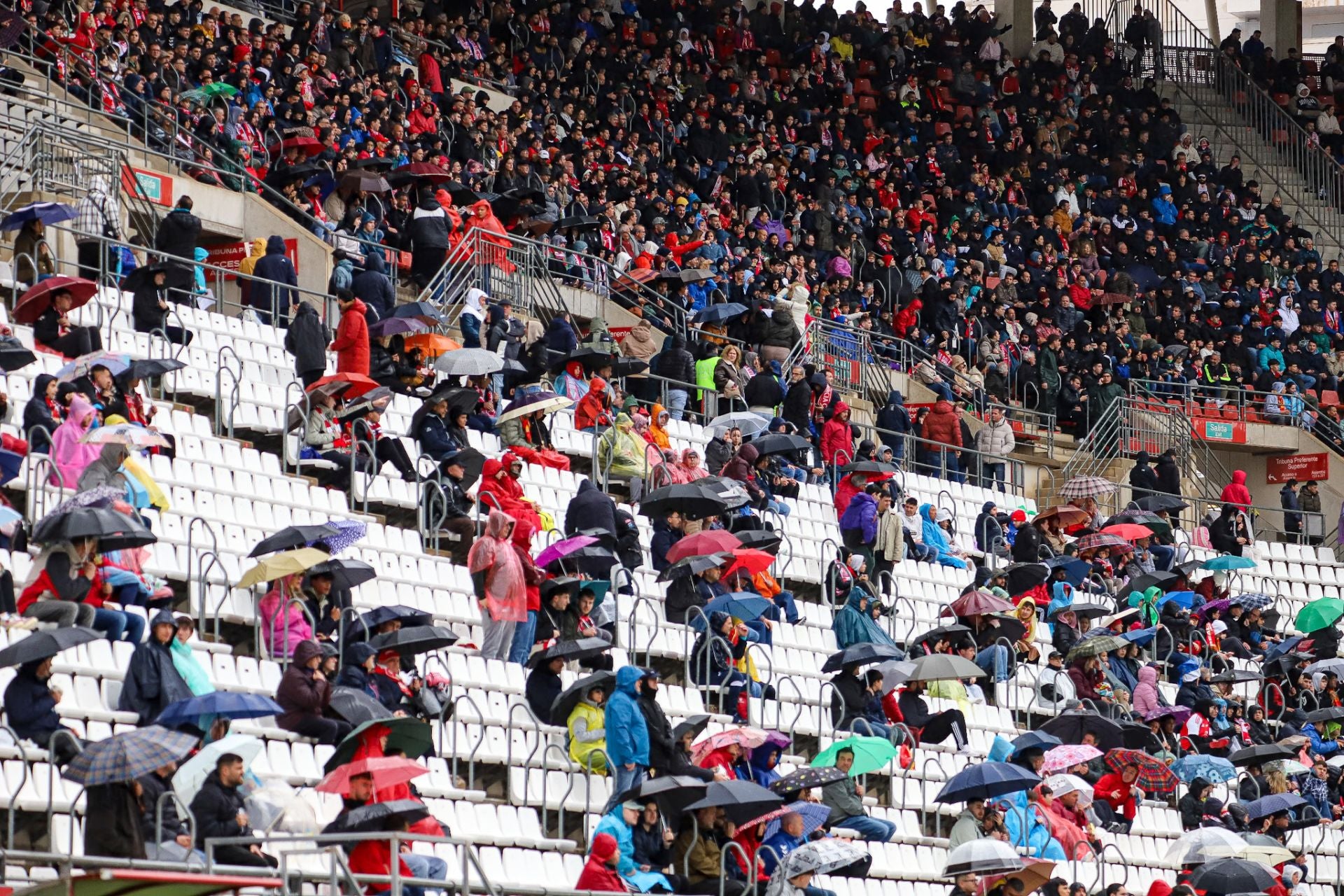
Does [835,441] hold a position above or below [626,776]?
above

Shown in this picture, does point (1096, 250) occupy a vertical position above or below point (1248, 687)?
above

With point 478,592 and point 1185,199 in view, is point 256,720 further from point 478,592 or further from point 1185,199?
point 1185,199

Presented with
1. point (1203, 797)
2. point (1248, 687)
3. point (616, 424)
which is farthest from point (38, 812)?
point (1248, 687)

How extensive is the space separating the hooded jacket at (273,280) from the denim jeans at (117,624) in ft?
25.0

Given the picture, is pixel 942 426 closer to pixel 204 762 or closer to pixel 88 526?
pixel 88 526

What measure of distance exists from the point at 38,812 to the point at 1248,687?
50.1ft

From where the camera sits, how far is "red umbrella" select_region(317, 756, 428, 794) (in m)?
12.6

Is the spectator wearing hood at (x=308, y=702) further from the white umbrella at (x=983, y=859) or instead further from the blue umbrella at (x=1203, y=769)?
the blue umbrella at (x=1203, y=769)

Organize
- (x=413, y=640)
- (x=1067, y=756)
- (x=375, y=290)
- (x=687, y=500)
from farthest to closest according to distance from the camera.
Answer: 1. (x=375, y=290)
2. (x=687, y=500)
3. (x=1067, y=756)
4. (x=413, y=640)

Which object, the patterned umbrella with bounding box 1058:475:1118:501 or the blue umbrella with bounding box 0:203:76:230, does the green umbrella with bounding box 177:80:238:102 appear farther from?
the patterned umbrella with bounding box 1058:475:1118:501

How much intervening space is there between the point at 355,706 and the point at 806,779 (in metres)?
3.25

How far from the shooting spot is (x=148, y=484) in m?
16.0

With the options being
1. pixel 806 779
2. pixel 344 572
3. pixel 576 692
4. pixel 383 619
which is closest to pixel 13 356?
pixel 344 572

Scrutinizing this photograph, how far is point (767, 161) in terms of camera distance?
32.9 meters
